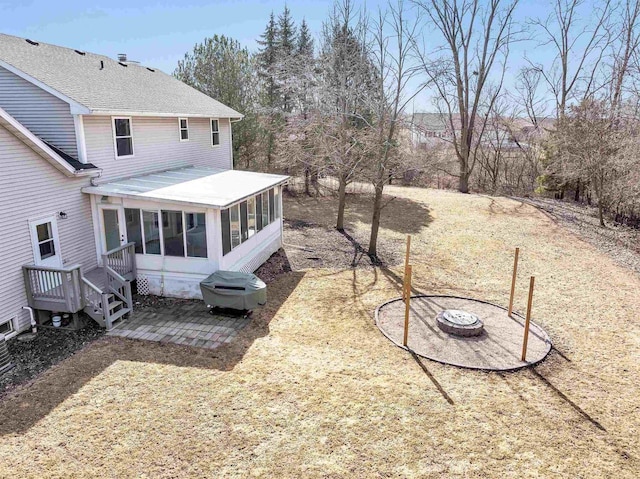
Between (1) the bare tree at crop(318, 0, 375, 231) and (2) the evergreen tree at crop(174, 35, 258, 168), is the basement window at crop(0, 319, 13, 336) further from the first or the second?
(2) the evergreen tree at crop(174, 35, 258, 168)

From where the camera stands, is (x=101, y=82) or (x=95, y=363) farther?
(x=101, y=82)

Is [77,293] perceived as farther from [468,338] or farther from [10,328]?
[468,338]

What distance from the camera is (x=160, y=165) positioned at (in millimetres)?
14500

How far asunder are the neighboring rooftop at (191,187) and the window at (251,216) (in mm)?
404

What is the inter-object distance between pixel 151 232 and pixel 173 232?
67cm

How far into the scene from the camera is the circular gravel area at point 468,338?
8.59m

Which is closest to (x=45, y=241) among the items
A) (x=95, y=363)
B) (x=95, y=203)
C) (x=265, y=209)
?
(x=95, y=203)

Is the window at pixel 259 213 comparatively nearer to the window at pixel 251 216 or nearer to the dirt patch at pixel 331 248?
the window at pixel 251 216

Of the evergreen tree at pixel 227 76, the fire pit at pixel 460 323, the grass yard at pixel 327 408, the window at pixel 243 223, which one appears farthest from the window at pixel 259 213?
the evergreen tree at pixel 227 76

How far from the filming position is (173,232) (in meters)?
11.1

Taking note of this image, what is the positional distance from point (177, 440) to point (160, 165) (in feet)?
34.7

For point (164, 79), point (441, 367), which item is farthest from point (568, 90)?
point (441, 367)

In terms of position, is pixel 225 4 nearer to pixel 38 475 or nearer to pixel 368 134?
pixel 368 134

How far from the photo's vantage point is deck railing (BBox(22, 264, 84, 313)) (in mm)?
9320
